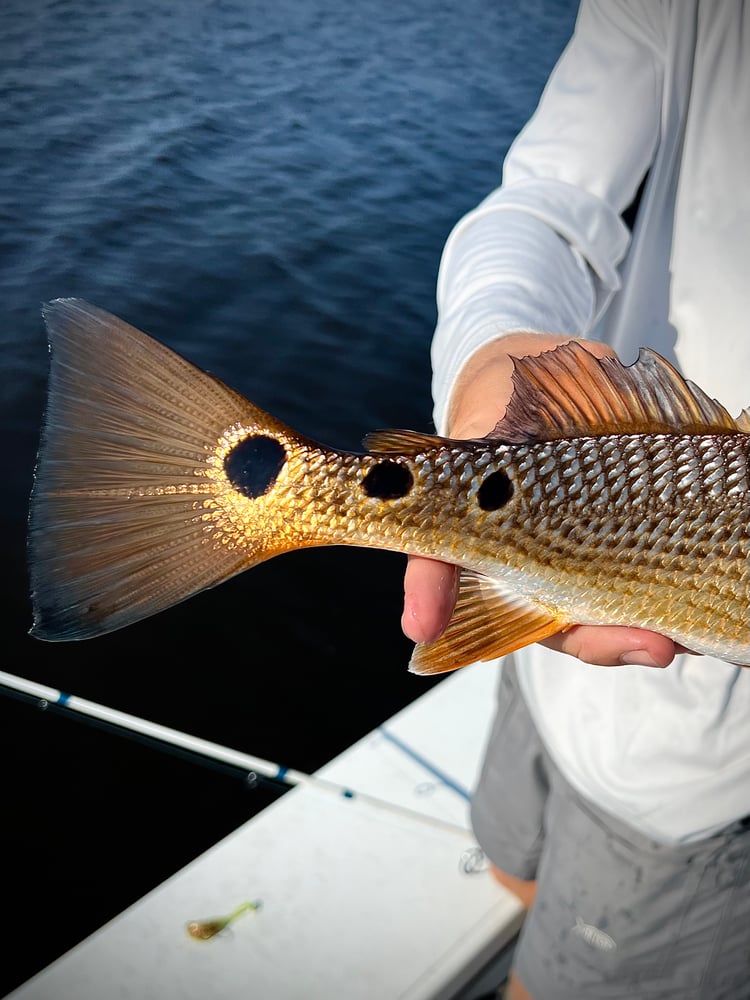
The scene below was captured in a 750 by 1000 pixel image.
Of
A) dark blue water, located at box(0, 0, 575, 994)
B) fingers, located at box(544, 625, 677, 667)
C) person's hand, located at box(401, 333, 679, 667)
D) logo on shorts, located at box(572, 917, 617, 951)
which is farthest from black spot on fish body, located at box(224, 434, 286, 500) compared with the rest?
dark blue water, located at box(0, 0, 575, 994)

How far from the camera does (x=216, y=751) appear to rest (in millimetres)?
3119

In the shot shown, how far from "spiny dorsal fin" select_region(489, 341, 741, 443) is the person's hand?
0.27 feet

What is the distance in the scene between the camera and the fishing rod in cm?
287

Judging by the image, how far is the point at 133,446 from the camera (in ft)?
4.68

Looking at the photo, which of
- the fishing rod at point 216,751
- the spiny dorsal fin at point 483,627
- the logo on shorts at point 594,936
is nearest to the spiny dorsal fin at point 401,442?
the spiny dorsal fin at point 483,627

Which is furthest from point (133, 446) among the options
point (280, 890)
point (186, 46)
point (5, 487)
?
point (186, 46)

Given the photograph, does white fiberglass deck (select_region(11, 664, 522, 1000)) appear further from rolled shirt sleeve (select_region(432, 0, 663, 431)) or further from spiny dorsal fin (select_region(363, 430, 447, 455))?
spiny dorsal fin (select_region(363, 430, 447, 455))

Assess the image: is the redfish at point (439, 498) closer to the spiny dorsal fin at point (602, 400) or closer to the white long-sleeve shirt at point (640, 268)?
the spiny dorsal fin at point (602, 400)

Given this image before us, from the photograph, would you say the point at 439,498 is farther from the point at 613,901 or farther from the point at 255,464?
the point at 613,901

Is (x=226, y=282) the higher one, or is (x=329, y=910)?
(x=226, y=282)

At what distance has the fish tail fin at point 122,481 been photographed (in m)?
1.37

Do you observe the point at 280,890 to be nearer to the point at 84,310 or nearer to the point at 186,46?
the point at 84,310

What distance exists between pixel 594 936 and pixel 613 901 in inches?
5.2

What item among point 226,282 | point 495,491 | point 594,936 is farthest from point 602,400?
point 226,282
